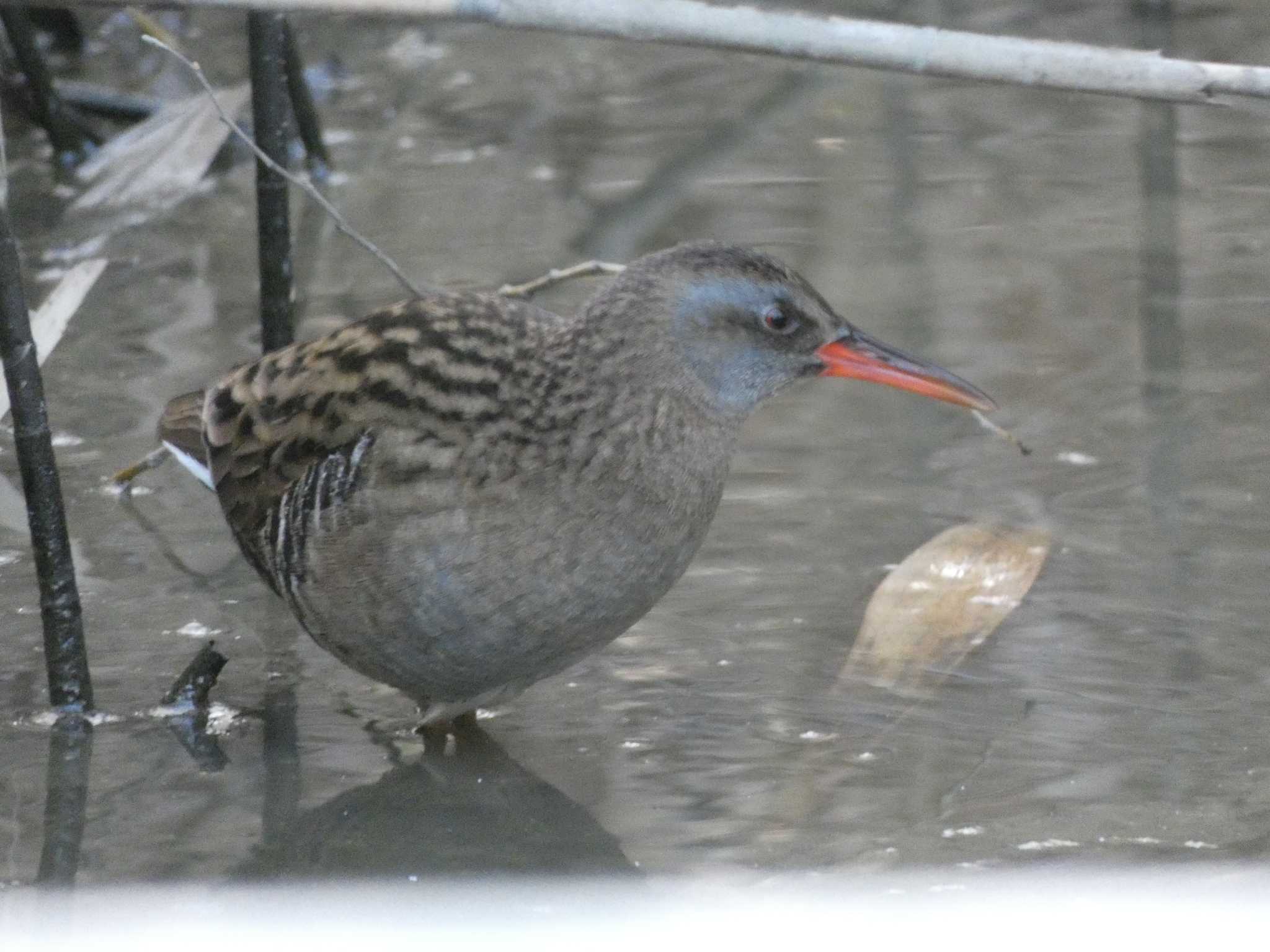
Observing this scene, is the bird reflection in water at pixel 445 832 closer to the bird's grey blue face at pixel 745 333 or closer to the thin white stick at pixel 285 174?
the bird's grey blue face at pixel 745 333

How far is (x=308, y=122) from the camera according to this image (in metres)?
5.60

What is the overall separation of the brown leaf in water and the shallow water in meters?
0.04

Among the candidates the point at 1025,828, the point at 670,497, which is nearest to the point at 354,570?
the point at 670,497

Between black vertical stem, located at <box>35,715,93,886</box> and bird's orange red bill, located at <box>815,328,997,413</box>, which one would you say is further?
bird's orange red bill, located at <box>815,328,997,413</box>

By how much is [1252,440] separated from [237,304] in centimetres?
248

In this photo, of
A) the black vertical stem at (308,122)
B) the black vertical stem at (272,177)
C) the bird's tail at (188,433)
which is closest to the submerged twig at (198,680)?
the bird's tail at (188,433)

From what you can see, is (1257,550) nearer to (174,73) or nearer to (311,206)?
(311,206)

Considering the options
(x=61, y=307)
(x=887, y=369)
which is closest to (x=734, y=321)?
(x=887, y=369)

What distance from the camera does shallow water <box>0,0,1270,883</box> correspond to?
270 cm

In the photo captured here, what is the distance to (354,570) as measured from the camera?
2.76 metres

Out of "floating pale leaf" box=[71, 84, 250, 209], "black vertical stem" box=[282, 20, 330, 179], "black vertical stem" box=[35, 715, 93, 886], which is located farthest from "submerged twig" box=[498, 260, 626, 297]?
"floating pale leaf" box=[71, 84, 250, 209]

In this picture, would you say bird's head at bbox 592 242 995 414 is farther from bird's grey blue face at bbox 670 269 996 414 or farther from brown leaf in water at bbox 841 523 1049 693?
brown leaf in water at bbox 841 523 1049 693

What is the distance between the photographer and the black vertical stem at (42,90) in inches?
221

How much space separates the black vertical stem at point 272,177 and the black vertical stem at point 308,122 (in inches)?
55.0
